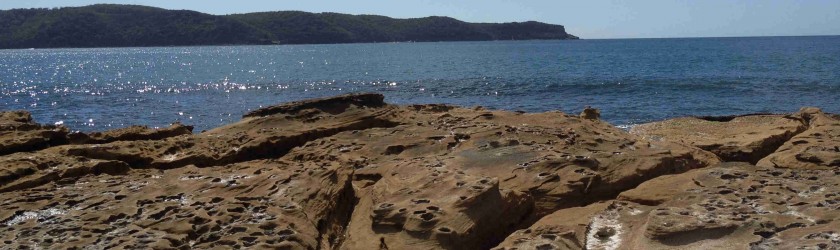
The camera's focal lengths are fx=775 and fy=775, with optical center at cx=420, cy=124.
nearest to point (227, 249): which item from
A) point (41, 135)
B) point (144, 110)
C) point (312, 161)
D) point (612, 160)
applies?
point (312, 161)

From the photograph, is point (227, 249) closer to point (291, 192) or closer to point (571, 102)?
point (291, 192)

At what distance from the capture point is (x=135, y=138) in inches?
402

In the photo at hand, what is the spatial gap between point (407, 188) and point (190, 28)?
506 ft

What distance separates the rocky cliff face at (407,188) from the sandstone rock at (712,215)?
17 millimetres

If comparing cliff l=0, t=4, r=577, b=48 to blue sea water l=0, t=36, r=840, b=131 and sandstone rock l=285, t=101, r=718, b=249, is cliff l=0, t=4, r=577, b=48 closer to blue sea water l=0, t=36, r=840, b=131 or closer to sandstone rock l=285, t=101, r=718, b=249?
blue sea water l=0, t=36, r=840, b=131

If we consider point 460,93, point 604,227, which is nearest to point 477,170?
point 604,227

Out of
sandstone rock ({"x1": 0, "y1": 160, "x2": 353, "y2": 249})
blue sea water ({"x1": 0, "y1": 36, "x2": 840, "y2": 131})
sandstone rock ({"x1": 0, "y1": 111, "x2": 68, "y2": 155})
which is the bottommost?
blue sea water ({"x1": 0, "y1": 36, "x2": 840, "y2": 131})

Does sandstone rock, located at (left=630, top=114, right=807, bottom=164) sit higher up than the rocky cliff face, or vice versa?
the rocky cliff face

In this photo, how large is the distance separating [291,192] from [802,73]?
39.0 meters

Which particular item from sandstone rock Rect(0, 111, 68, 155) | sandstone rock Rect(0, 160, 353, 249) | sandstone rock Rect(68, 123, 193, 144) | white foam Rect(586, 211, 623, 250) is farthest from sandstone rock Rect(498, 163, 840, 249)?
sandstone rock Rect(0, 111, 68, 155)

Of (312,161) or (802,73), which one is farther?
(802,73)

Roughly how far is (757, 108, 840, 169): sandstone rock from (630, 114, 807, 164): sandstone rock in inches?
19.6

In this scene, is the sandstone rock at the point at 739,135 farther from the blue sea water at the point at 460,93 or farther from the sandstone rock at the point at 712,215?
the blue sea water at the point at 460,93

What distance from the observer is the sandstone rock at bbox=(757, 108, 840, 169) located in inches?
316
